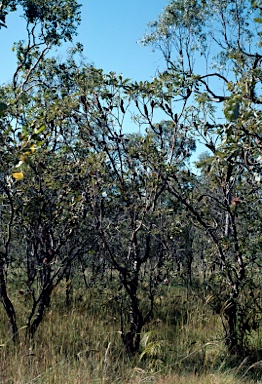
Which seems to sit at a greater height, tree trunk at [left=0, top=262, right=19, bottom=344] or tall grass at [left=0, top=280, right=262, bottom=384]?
tree trunk at [left=0, top=262, right=19, bottom=344]

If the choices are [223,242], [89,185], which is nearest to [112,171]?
[89,185]

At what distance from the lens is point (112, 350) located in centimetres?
522

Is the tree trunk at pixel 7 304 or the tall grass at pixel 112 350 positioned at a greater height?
the tree trunk at pixel 7 304

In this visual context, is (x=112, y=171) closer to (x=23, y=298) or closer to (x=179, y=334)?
(x=179, y=334)

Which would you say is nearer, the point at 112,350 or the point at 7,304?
the point at 7,304

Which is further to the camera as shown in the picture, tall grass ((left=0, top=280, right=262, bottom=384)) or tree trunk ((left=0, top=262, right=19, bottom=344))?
tree trunk ((left=0, top=262, right=19, bottom=344))

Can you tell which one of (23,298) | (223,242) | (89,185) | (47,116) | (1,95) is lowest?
(23,298)

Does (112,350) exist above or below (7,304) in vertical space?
below

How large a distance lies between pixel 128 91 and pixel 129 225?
1.59m

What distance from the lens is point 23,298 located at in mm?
7203

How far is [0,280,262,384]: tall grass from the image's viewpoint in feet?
13.2

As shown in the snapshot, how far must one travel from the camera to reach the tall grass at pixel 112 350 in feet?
13.2

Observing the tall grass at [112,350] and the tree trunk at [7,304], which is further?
the tree trunk at [7,304]

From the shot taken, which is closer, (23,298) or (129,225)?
(129,225)
